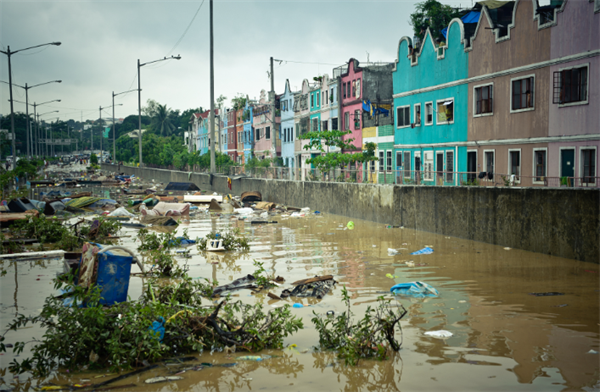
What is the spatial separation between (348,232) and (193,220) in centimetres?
947

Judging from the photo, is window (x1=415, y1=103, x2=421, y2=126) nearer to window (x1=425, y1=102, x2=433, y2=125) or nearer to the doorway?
window (x1=425, y1=102, x2=433, y2=125)

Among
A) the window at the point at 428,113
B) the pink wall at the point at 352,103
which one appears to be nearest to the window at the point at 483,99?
the window at the point at 428,113

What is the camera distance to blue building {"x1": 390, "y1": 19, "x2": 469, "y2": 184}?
30844mm

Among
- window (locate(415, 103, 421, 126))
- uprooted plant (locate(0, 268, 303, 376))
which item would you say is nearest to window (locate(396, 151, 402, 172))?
window (locate(415, 103, 421, 126))

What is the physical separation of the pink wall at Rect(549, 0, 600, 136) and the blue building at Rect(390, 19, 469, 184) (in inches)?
249

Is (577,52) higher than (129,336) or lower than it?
higher

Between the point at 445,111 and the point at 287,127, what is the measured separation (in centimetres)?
3214

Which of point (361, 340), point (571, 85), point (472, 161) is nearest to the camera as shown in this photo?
point (361, 340)

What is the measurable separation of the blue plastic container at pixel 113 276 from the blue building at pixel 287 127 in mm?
51772

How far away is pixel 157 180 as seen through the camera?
67.4 metres

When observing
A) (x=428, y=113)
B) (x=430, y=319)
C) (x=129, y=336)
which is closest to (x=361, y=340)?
(x=430, y=319)

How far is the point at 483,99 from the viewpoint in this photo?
28.8m

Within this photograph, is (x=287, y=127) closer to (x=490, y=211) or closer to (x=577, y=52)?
(x=577, y=52)

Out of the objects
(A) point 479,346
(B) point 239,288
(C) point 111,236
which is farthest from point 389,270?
(C) point 111,236
